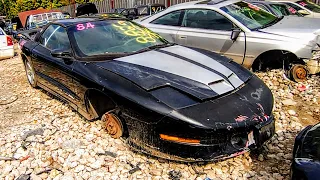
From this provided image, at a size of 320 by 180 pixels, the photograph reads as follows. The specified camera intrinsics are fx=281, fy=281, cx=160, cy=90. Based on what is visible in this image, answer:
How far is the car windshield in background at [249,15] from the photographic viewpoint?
532 cm

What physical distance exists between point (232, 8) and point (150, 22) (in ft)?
6.19

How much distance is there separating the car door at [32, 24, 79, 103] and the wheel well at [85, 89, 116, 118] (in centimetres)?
28

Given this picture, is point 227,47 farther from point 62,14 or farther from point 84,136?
point 62,14

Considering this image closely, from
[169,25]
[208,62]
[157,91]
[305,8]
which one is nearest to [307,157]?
[157,91]

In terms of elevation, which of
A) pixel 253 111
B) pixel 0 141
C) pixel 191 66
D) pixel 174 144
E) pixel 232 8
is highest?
pixel 232 8

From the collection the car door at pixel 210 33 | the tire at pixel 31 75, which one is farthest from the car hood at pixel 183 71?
the tire at pixel 31 75

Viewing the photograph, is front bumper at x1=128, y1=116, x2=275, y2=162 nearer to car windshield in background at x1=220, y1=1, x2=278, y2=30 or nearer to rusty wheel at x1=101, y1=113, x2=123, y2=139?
rusty wheel at x1=101, y1=113, x2=123, y2=139

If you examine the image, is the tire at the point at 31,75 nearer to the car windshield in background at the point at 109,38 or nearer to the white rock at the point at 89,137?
the car windshield in background at the point at 109,38

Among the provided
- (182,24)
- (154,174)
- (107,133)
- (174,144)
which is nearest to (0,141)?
(107,133)

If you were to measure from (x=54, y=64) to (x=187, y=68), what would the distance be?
6.73 feet

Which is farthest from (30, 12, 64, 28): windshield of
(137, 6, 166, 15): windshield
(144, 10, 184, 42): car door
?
(144, 10, 184, 42): car door

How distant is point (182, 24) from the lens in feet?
19.5

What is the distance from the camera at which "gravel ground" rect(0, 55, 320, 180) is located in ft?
9.37

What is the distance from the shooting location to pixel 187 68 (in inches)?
130
